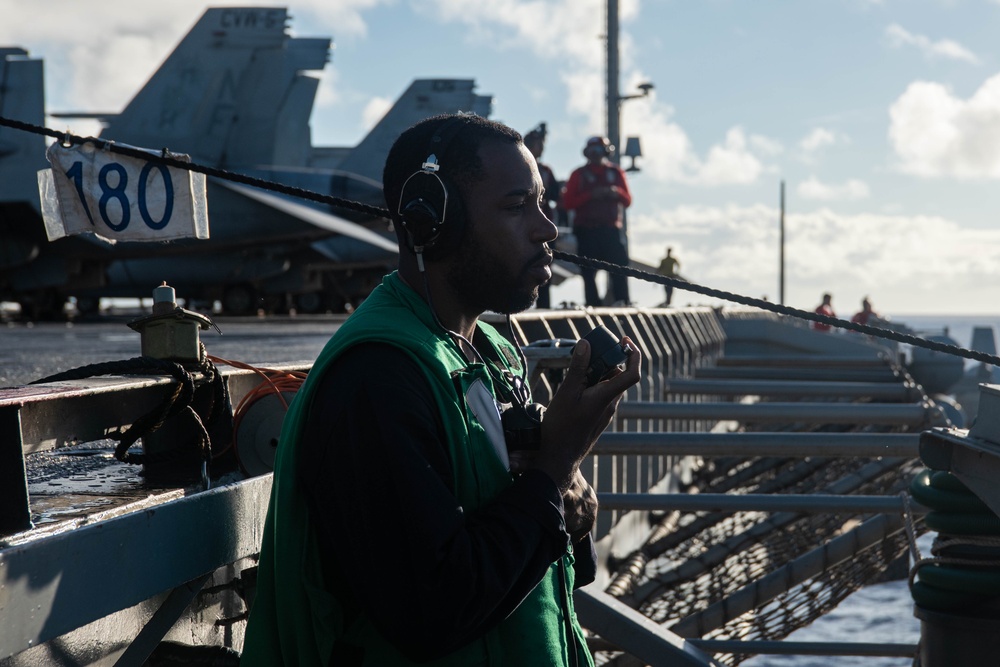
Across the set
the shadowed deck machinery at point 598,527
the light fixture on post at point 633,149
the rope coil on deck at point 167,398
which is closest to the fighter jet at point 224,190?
the light fixture on post at point 633,149

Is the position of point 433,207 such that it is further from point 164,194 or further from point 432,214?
point 164,194

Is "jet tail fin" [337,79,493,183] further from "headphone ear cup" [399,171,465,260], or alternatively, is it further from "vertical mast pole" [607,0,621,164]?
"headphone ear cup" [399,171,465,260]

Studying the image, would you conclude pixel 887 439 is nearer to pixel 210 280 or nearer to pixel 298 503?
pixel 298 503

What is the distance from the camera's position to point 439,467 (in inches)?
68.9

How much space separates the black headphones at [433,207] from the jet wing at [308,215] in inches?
1062

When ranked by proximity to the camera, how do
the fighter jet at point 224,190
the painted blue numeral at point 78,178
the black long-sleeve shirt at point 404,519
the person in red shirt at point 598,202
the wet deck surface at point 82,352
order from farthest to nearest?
1. the fighter jet at point 224,190
2. the person in red shirt at point 598,202
3. the wet deck surface at point 82,352
4. the painted blue numeral at point 78,178
5. the black long-sleeve shirt at point 404,519

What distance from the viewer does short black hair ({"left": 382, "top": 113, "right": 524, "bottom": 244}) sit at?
2.09 m

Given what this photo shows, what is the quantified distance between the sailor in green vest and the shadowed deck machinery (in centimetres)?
32

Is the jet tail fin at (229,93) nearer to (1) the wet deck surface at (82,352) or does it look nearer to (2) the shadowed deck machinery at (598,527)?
(1) the wet deck surface at (82,352)

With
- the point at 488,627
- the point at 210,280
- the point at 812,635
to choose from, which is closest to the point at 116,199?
the point at 488,627

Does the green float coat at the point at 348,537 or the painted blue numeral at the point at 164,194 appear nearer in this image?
the green float coat at the point at 348,537

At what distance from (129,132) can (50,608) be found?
3201cm

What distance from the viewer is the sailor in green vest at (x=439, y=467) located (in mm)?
1695

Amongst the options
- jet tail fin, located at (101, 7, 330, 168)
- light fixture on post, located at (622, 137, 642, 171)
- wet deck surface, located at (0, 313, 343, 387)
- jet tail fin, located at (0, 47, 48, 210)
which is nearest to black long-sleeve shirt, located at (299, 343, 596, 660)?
wet deck surface, located at (0, 313, 343, 387)
